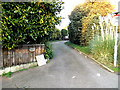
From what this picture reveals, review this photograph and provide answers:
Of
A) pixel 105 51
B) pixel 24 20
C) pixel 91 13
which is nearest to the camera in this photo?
pixel 24 20

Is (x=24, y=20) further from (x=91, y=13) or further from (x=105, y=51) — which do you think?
(x=91, y=13)

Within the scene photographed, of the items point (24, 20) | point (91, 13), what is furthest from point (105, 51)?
point (91, 13)

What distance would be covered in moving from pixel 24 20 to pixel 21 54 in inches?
62.2

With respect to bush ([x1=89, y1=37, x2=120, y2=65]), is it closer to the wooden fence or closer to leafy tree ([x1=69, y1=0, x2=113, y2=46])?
leafy tree ([x1=69, y1=0, x2=113, y2=46])

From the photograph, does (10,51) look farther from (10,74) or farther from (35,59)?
(35,59)

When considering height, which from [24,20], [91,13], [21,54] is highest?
[91,13]

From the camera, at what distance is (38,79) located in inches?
111

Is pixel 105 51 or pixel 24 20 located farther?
Result: pixel 105 51

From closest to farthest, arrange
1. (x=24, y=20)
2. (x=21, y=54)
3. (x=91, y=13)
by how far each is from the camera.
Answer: (x=24, y=20)
(x=21, y=54)
(x=91, y=13)

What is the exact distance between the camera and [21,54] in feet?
12.0

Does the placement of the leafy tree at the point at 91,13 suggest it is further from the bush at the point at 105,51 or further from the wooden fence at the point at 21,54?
the wooden fence at the point at 21,54

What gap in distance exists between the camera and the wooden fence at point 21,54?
3.27m

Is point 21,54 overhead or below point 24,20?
below

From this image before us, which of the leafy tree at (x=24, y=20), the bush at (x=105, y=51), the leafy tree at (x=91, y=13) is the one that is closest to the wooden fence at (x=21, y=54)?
the leafy tree at (x=24, y=20)
